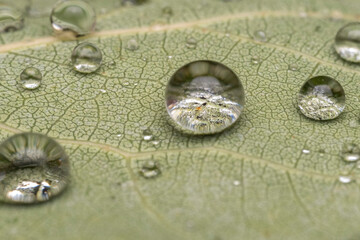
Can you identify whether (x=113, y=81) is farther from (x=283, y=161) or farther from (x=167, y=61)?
(x=283, y=161)

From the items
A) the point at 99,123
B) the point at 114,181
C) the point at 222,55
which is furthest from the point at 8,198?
the point at 222,55

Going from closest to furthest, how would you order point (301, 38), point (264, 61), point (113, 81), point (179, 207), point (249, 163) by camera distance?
1. point (179, 207)
2. point (249, 163)
3. point (113, 81)
4. point (264, 61)
5. point (301, 38)

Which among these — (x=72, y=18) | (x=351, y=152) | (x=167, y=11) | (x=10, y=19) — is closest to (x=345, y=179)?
(x=351, y=152)

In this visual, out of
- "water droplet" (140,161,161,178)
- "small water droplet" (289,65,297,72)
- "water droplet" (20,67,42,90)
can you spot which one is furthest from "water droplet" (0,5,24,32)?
"small water droplet" (289,65,297,72)

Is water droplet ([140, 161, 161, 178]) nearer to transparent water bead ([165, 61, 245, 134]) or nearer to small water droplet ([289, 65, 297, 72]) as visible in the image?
transparent water bead ([165, 61, 245, 134])

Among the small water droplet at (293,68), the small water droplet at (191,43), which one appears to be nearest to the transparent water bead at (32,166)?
the small water droplet at (191,43)

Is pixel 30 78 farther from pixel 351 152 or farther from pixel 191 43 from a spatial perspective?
pixel 351 152
